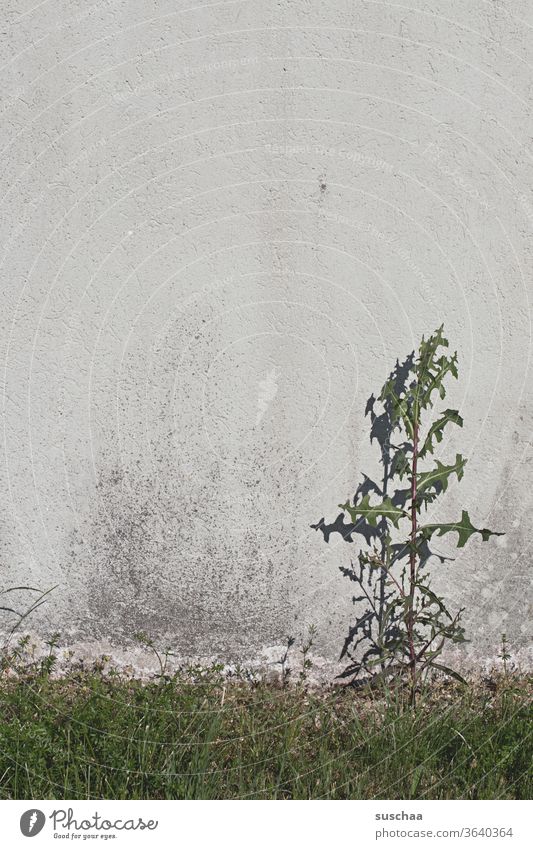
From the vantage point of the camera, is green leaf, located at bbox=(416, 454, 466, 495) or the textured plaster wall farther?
the textured plaster wall

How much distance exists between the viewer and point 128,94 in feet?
9.68

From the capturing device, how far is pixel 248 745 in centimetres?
270

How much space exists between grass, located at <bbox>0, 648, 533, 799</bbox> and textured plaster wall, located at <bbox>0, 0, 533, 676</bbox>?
11.1 inches

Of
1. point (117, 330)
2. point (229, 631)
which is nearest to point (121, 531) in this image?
point (229, 631)

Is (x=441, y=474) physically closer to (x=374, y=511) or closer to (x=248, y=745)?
→ (x=374, y=511)

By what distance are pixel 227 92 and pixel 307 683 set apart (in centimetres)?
226

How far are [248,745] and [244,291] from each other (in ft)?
5.32

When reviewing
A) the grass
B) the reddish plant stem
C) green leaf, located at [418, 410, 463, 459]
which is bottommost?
the grass

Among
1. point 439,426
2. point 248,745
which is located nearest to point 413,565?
point 439,426

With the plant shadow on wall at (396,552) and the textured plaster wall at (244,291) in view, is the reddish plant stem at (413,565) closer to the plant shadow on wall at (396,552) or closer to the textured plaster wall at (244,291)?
the plant shadow on wall at (396,552)

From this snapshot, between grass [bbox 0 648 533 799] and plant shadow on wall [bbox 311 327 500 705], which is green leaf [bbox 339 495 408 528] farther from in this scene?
grass [bbox 0 648 533 799]

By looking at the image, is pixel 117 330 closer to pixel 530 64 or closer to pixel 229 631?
pixel 229 631

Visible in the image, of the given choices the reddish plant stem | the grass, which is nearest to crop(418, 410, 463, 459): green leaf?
the reddish plant stem

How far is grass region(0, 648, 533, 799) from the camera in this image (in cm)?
248
